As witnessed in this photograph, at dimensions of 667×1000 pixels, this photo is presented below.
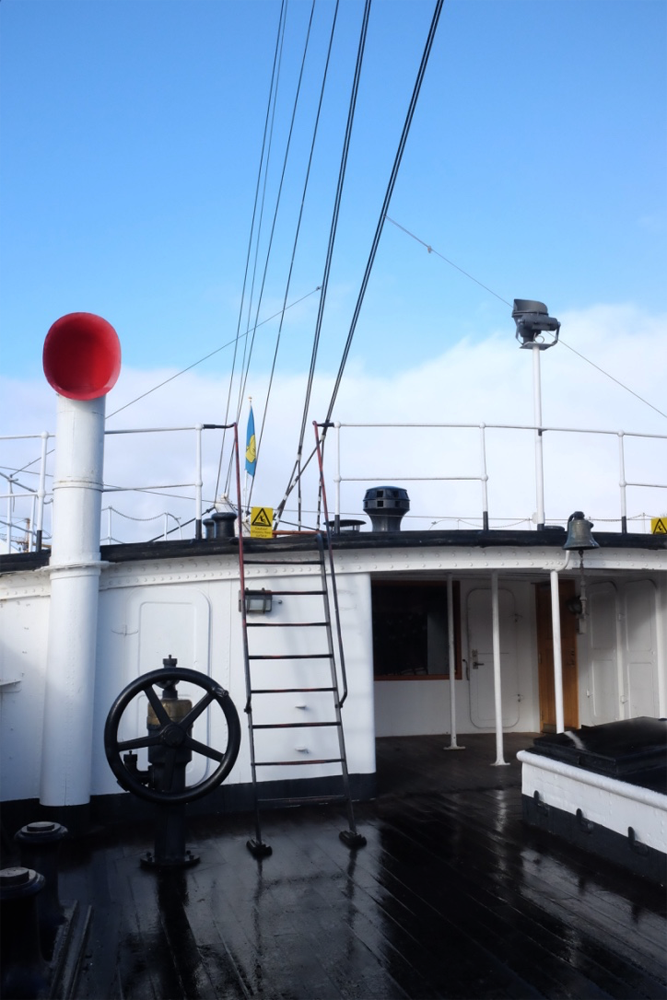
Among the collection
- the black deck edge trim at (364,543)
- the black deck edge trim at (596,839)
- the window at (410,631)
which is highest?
the black deck edge trim at (364,543)

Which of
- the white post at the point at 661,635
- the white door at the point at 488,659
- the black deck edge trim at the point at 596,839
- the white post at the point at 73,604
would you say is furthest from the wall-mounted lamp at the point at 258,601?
the white door at the point at 488,659

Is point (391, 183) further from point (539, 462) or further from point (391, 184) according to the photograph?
point (539, 462)

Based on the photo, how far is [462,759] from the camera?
859cm

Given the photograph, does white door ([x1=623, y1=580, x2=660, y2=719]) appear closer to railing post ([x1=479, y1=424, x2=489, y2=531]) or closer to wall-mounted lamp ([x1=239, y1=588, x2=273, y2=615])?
railing post ([x1=479, y1=424, x2=489, y2=531])

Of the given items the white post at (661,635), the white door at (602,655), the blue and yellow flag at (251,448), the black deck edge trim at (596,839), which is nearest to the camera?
the black deck edge trim at (596,839)

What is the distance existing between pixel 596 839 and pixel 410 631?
550cm

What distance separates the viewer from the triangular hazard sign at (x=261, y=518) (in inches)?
273

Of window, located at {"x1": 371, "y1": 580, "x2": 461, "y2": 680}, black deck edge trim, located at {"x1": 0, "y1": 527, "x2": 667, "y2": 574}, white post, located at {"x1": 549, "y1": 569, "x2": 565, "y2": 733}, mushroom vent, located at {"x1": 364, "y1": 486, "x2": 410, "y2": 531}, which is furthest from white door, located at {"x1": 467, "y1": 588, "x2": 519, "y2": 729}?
mushroom vent, located at {"x1": 364, "y1": 486, "x2": 410, "y2": 531}

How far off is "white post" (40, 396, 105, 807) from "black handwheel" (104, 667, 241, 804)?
4.28 feet

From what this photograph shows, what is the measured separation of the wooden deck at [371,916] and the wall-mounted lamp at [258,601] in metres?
1.61

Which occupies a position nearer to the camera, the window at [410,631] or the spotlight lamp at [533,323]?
the spotlight lamp at [533,323]

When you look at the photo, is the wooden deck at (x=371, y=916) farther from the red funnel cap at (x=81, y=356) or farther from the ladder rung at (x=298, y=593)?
the red funnel cap at (x=81, y=356)

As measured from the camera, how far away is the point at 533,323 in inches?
325

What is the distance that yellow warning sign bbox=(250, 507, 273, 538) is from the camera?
6934 mm
